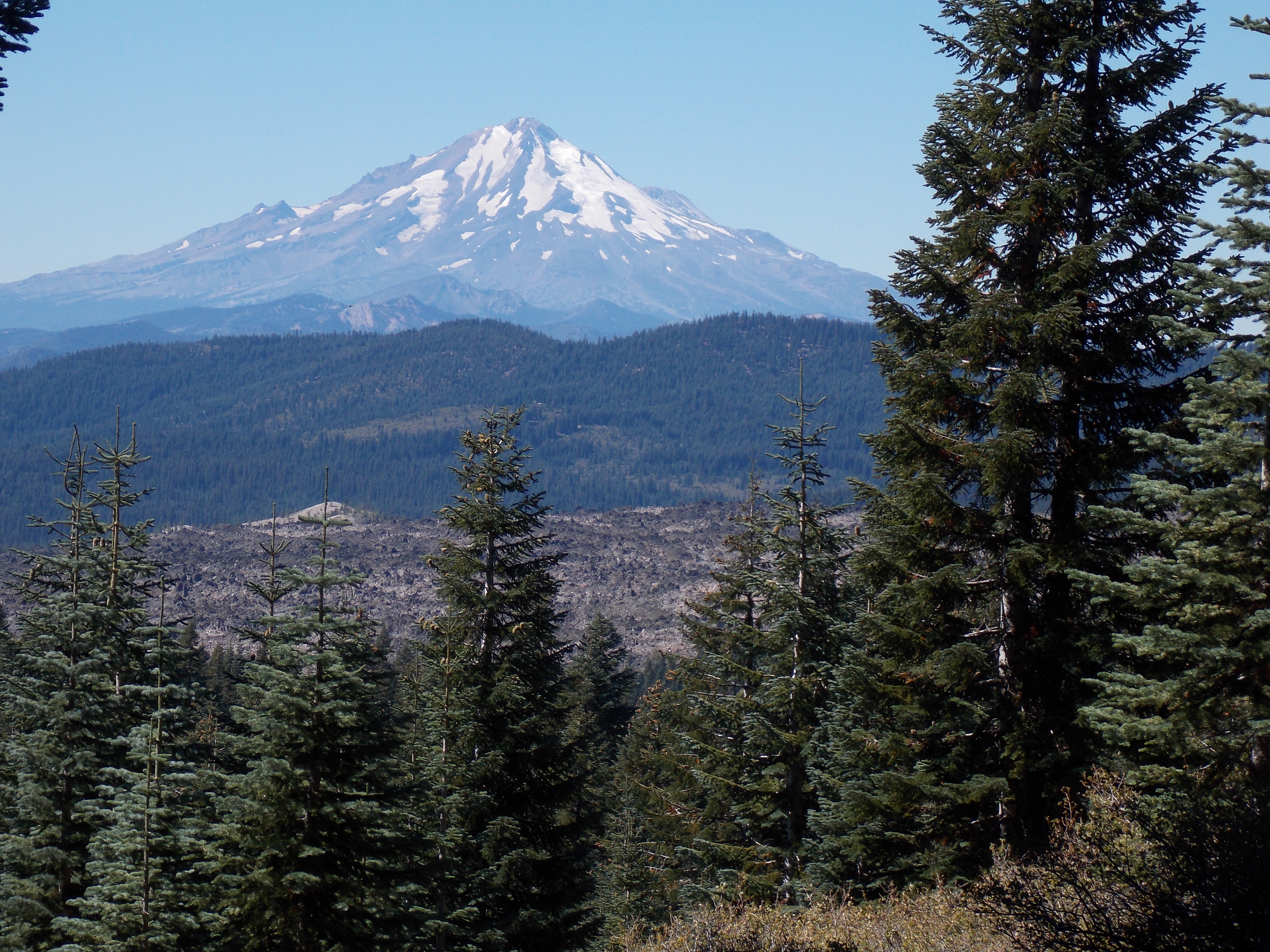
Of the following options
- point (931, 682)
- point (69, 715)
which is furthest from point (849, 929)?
point (69, 715)

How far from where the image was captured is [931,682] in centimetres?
1216

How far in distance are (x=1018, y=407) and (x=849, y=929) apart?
5.68m

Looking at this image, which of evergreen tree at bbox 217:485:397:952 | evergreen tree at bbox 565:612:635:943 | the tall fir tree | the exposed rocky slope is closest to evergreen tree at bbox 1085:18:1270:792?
the tall fir tree

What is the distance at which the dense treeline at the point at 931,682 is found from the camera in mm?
9812

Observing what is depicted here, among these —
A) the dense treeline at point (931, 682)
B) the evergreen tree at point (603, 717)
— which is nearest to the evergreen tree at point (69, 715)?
the dense treeline at point (931, 682)

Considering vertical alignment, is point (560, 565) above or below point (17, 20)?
below

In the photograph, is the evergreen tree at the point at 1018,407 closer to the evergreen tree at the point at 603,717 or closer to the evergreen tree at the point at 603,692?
the evergreen tree at the point at 603,717

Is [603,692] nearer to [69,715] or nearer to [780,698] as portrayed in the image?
[780,698]

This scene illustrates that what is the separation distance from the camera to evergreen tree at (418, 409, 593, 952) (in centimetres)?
1800

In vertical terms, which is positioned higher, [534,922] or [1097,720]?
[1097,720]

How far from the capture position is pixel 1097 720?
1076 centimetres

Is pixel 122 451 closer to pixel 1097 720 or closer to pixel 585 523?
pixel 1097 720

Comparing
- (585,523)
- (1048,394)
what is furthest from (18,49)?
(585,523)

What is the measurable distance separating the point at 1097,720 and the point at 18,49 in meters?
10.7
